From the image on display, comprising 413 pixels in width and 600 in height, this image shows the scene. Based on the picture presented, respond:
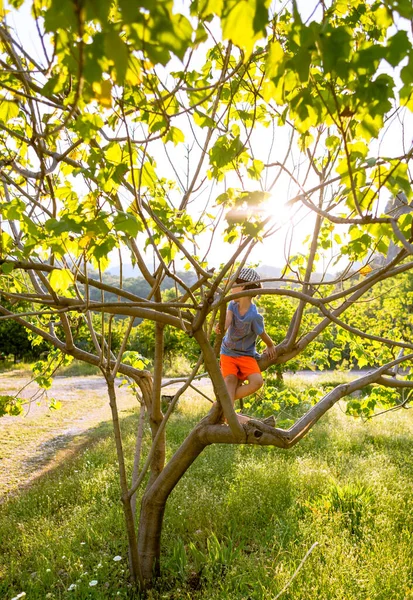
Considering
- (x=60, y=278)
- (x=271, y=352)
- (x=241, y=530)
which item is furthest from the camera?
(x=241, y=530)

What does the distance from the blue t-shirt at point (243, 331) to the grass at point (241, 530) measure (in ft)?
5.42

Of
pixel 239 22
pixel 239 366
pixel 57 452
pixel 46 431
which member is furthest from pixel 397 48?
pixel 46 431

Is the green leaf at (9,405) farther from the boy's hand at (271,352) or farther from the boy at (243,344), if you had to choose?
the boy's hand at (271,352)

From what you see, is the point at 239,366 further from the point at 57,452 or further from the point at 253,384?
the point at 57,452

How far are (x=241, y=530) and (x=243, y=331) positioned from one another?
6.80 feet

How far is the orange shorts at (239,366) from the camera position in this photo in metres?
3.34

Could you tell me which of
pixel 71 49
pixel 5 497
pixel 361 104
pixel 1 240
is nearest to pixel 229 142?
pixel 361 104

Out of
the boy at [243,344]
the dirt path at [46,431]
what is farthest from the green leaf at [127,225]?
the dirt path at [46,431]

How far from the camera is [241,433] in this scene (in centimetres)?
269

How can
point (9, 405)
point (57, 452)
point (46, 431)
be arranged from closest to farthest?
point (9, 405)
point (57, 452)
point (46, 431)

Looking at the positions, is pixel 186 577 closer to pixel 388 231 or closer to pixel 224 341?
pixel 224 341

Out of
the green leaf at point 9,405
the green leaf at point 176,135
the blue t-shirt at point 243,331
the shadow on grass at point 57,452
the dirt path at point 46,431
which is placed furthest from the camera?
the dirt path at point 46,431

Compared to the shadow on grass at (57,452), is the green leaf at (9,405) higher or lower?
higher

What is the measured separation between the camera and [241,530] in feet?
13.1
